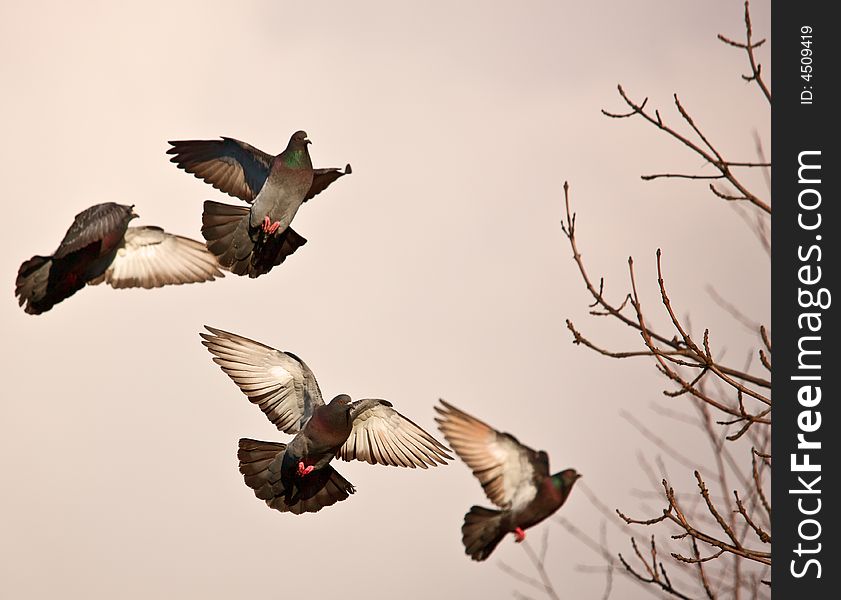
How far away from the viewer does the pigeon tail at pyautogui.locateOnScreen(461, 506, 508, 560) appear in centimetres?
490

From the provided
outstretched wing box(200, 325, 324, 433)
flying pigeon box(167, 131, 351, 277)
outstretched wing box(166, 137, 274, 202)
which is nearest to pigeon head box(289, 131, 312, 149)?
flying pigeon box(167, 131, 351, 277)

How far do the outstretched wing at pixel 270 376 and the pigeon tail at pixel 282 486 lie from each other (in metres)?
0.32

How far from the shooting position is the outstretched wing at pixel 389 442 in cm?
627

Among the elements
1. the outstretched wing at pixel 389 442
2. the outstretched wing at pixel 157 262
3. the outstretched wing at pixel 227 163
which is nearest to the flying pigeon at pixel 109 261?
the outstretched wing at pixel 157 262

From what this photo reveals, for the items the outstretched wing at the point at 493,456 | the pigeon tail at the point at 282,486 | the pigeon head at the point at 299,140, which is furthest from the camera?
the pigeon head at the point at 299,140

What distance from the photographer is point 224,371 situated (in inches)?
247

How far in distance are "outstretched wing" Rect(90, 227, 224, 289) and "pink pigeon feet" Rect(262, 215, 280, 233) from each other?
1676 millimetres

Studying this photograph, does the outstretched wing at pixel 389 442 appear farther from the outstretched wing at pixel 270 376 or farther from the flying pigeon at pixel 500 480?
the flying pigeon at pixel 500 480

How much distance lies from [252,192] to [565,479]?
8.87 feet

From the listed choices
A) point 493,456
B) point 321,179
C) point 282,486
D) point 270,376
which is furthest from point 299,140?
point 493,456

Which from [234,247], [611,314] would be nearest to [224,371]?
[234,247]

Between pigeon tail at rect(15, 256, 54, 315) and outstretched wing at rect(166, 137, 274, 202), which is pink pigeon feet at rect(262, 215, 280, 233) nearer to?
outstretched wing at rect(166, 137, 274, 202)

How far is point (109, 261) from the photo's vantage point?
7.29 meters
